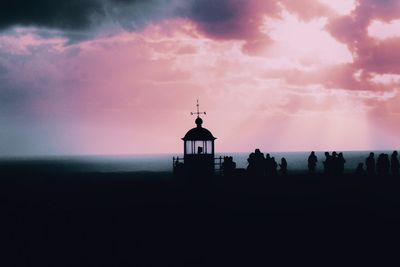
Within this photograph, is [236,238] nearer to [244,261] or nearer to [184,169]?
[244,261]

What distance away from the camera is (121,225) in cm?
1805

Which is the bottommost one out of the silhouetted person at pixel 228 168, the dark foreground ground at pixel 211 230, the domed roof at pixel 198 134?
the dark foreground ground at pixel 211 230

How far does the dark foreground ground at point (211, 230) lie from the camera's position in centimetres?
1324

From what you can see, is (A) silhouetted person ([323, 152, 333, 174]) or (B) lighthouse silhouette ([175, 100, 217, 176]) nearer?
(B) lighthouse silhouette ([175, 100, 217, 176])

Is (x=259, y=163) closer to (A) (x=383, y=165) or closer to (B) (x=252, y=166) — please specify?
(B) (x=252, y=166)

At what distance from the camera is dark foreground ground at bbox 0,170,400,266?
13.2 meters

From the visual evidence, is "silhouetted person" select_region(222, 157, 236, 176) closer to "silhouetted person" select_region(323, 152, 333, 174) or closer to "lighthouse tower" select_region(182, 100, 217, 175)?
"lighthouse tower" select_region(182, 100, 217, 175)

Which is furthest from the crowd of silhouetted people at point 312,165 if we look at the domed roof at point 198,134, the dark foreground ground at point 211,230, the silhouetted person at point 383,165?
the dark foreground ground at point 211,230

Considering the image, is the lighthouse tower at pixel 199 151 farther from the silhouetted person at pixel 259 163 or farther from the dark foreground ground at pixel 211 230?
the dark foreground ground at pixel 211 230

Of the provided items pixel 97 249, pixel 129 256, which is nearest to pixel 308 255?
pixel 129 256

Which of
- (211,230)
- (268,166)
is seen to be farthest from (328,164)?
(211,230)

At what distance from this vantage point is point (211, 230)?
1666cm

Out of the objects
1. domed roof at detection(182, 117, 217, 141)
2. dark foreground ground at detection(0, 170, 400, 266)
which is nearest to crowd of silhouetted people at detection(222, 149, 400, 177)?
domed roof at detection(182, 117, 217, 141)

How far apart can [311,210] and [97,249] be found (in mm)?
9930
